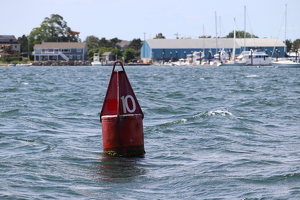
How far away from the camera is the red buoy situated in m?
10.1

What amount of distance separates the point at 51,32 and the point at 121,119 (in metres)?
163

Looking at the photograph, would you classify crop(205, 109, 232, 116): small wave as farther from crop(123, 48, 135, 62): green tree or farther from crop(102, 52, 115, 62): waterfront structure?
crop(123, 48, 135, 62): green tree

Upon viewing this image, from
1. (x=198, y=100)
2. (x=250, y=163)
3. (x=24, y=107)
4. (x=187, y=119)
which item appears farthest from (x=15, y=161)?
(x=198, y=100)

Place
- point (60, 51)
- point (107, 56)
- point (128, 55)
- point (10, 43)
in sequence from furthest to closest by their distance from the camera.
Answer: point (10, 43) → point (60, 51) → point (128, 55) → point (107, 56)

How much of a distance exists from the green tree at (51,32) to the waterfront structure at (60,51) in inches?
605

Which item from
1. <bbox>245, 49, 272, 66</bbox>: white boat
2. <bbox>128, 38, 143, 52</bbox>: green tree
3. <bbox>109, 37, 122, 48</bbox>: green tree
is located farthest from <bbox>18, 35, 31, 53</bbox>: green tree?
<bbox>245, 49, 272, 66</bbox>: white boat

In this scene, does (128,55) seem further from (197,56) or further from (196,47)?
(197,56)

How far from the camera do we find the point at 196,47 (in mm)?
141625

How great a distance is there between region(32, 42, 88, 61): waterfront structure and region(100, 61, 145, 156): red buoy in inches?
5485

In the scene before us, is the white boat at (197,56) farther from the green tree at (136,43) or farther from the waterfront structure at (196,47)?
the green tree at (136,43)

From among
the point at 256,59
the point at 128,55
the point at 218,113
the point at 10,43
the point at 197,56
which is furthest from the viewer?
the point at 10,43

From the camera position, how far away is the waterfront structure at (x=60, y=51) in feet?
483

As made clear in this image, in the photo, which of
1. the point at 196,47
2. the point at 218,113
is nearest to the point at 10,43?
the point at 196,47

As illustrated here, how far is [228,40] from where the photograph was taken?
5679 inches
